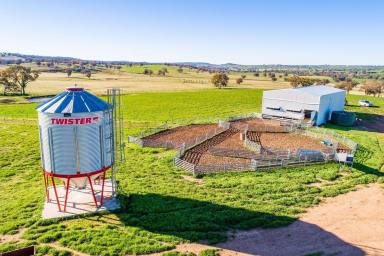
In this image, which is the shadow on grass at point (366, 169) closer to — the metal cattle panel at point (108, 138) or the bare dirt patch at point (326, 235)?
the bare dirt patch at point (326, 235)

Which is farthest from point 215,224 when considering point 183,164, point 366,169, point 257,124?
point 257,124

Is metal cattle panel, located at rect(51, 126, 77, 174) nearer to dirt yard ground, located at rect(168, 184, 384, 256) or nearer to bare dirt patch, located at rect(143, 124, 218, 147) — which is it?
dirt yard ground, located at rect(168, 184, 384, 256)

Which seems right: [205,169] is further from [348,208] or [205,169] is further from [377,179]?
[377,179]

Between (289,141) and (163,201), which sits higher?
(289,141)

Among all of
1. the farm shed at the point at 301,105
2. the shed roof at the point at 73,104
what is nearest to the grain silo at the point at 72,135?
the shed roof at the point at 73,104

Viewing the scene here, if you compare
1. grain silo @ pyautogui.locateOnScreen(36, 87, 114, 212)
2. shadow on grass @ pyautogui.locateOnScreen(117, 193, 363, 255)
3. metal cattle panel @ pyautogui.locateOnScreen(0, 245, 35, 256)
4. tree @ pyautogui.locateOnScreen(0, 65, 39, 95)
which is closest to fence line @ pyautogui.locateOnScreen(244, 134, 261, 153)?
shadow on grass @ pyautogui.locateOnScreen(117, 193, 363, 255)

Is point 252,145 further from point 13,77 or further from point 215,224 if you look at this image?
point 13,77
